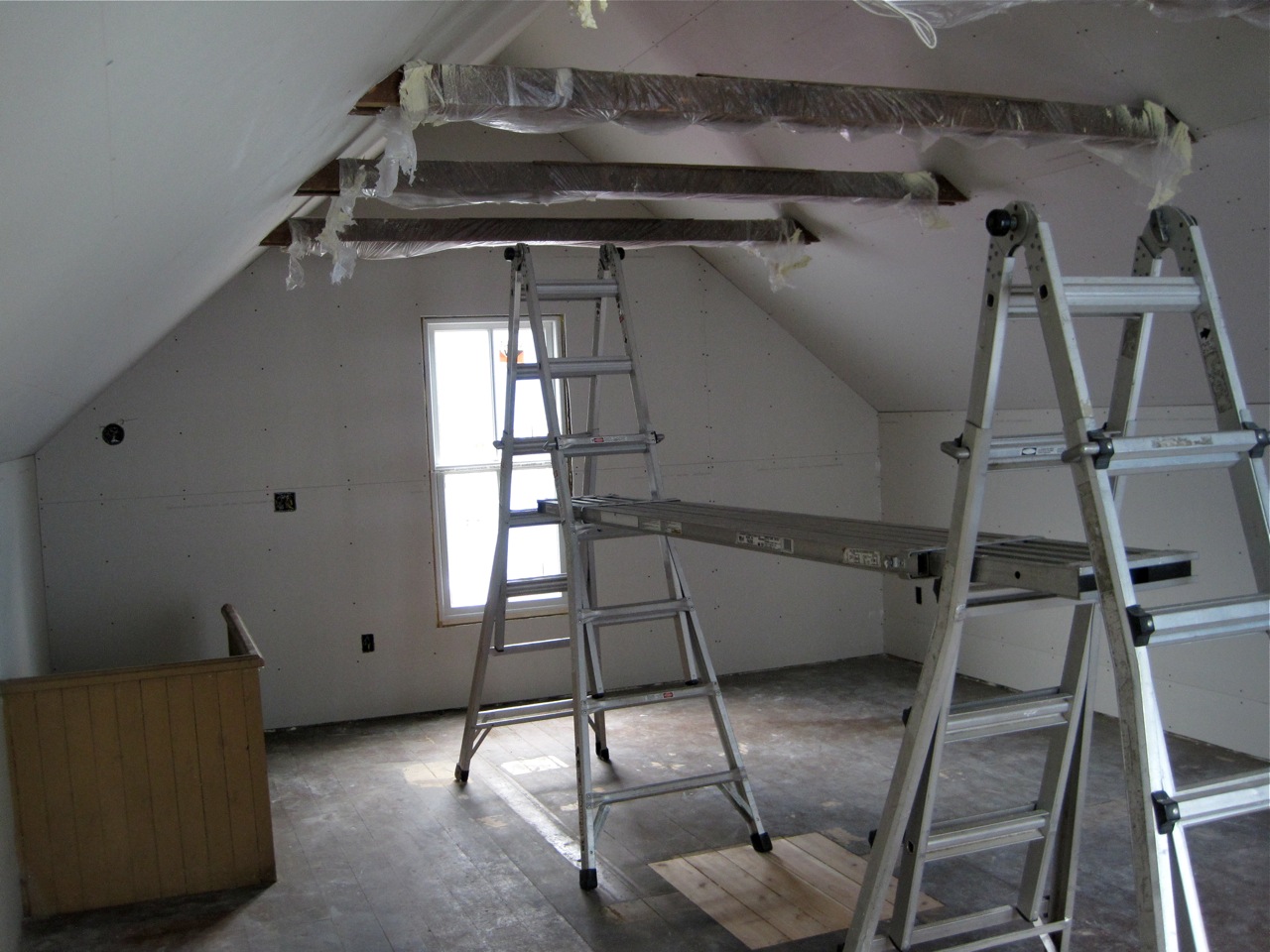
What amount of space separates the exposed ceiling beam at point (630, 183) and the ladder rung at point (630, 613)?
1.54m

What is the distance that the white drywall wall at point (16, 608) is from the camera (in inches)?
128

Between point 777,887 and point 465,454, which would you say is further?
point 465,454

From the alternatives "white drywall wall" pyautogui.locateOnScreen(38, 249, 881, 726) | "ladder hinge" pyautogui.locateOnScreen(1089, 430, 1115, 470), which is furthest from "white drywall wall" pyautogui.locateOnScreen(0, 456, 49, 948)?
"ladder hinge" pyautogui.locateOnScreen(1089, 430, 1115, 470)

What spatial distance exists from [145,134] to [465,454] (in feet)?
15.3

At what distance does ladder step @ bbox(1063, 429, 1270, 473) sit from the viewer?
195 centimetres

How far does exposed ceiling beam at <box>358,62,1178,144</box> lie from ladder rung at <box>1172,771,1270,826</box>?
220 cm

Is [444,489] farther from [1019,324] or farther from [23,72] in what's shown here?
[23,72]

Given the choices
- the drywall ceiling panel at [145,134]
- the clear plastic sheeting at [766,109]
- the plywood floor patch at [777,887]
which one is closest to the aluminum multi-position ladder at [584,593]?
the plywood floor patch at [777,887]

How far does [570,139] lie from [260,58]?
4.84 meters

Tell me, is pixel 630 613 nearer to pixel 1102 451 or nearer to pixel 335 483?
pixel 1102 451

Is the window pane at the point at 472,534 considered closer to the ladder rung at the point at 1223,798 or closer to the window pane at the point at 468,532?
the window pane at the point at 468,532

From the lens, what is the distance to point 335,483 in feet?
19.0

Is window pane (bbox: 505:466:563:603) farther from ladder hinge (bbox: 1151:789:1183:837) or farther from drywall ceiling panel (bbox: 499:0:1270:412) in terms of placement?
ladder hinge (bbox: 1151:789:1183:837)

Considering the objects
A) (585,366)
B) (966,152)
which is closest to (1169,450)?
(585,366)
